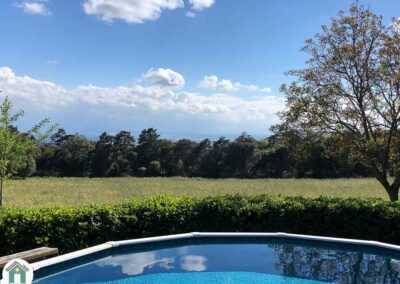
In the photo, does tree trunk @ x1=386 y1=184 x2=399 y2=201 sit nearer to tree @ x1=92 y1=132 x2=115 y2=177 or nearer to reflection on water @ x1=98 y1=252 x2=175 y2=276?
reflection on water @ x1=98 y1=252 x2=175 y2=276

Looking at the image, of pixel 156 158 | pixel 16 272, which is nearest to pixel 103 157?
pixel 156 158

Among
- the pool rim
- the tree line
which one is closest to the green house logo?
the pool rim

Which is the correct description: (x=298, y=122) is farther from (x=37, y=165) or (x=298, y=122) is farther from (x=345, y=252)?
(x=37, y=165)

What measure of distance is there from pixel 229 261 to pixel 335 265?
251 cm

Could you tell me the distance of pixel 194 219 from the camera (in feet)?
39.3

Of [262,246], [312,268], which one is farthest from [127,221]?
[312,268]

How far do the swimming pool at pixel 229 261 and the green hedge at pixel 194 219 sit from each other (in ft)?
2.44

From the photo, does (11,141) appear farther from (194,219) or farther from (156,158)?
(156,158)

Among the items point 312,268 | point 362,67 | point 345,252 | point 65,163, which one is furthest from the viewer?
point 65,163

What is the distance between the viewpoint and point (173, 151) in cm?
7094

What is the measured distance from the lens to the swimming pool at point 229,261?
8.91 meters

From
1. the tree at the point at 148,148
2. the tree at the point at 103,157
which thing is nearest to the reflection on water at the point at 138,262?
the tree at the point at 103,157

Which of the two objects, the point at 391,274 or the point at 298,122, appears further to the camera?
the point at 298,122

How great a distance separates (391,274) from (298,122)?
22.3 ft
